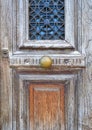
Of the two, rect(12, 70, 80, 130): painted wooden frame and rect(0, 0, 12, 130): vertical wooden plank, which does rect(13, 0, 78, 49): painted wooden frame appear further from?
rect(12, 70, 80, 130): painted wooden frame

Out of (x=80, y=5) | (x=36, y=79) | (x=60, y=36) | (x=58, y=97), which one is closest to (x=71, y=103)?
(x=58, y=97)

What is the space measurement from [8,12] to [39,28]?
0.15m

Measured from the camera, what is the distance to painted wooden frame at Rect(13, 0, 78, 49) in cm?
128

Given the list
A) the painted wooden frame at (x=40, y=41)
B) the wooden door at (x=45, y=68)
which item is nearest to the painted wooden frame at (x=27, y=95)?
the wooden door at (x=45, y=68)

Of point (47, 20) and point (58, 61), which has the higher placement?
point (47, 20)

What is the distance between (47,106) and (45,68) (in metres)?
0.17

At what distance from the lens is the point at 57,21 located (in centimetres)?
129

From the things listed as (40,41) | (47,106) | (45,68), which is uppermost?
(40,41)

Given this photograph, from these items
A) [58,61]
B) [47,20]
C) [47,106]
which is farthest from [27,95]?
[47,20]

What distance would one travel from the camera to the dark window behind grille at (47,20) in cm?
129

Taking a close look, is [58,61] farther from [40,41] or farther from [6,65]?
[6,65]

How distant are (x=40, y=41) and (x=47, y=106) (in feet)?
0.93

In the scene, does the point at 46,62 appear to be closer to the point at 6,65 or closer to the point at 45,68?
the point at 45,68

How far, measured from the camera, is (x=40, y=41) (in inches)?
50.8
